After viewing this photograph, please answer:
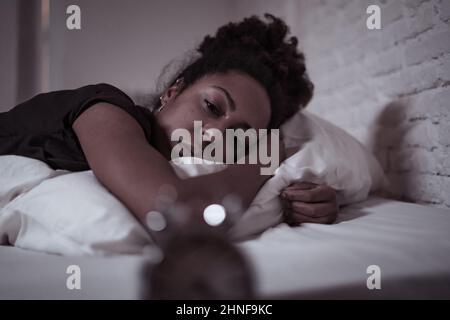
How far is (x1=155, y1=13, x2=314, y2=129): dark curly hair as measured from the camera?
0.90m

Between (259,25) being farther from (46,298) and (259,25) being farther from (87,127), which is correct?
(46,298)

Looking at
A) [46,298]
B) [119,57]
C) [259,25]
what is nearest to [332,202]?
[46,298]

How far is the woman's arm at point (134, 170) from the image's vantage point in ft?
1.49

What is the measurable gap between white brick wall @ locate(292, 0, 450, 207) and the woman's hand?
16.5 inches

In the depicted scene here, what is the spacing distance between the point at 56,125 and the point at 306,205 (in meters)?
0.51

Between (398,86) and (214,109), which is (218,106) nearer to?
(214,109)

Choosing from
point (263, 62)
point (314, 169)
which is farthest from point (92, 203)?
point (263, 62)

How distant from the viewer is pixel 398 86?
101cm

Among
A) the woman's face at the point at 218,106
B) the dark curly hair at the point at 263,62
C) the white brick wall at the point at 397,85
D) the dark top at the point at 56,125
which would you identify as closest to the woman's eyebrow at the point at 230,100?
the woman's face at the point at 218,106

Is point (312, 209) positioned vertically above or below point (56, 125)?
below

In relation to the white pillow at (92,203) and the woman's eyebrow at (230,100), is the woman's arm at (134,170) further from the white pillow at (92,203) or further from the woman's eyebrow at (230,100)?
the woman's eyebrow at (230,100)

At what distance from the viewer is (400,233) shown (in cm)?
56

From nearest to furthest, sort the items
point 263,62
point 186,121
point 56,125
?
point 56,125, point 186,121, point 263,62
